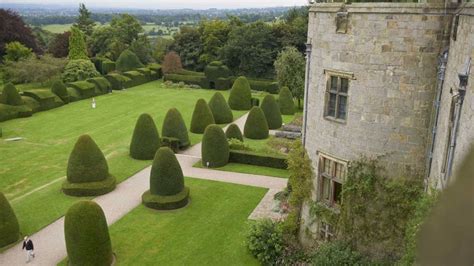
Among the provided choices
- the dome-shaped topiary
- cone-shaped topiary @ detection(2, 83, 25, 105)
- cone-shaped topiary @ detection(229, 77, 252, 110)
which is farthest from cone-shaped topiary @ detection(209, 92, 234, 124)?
the dome-shaped topiary

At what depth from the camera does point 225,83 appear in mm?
50312

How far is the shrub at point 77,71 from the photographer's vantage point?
49.2 meters

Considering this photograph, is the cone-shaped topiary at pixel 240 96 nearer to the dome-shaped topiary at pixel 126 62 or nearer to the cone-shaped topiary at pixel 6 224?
the dome-shaped topiary at pixel 126 62

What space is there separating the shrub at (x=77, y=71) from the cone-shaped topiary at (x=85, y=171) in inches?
1258

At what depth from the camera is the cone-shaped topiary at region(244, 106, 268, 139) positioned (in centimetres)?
3005

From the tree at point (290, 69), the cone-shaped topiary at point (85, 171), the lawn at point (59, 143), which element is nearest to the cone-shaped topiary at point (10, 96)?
the lawn at point (59, 143)

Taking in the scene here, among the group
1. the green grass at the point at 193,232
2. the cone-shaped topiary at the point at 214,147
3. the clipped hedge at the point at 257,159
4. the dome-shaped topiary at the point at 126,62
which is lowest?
the green grass at the point at 193,232

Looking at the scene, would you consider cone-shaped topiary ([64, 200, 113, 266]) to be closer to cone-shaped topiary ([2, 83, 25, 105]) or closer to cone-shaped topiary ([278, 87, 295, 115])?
cone-shaped topiary ([278, 87, 295, 115])

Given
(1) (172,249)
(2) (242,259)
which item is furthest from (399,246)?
(1) (172,249)

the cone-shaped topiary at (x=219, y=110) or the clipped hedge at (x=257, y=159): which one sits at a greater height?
the cone-shaped topiary at (x=219, y=110)

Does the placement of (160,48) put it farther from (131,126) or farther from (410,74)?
(410,74)

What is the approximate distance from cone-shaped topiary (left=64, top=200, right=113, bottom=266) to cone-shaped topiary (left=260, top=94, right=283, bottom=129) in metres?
20.4

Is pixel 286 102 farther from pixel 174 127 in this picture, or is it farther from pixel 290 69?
pixel 174 127

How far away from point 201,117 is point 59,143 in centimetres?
1029
